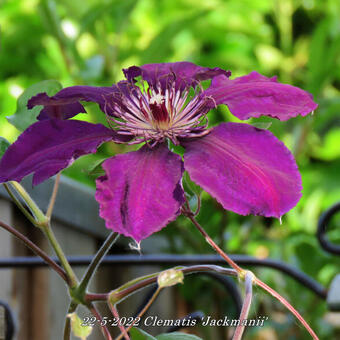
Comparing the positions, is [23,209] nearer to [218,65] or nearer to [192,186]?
[192,186]

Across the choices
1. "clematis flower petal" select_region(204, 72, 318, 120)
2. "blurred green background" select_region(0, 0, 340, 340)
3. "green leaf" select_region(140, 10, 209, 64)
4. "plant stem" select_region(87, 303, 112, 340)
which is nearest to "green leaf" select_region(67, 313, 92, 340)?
"plant stem" select_region(87, 303, 112, 340)

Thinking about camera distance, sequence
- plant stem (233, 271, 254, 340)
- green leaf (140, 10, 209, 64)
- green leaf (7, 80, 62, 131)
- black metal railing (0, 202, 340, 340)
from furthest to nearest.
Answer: green leaf (140, 10, 209, 64) → black metal railing (0, 202, 340, 340) → green leaf (7, 80, 62, 131) → plant stem (233, 271, 254, 340)

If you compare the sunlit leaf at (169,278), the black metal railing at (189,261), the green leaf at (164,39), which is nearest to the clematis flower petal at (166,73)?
the sunlit leaf at (169,278)

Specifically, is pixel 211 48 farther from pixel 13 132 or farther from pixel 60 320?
pixel 60 320

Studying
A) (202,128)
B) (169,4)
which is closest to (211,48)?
(169,4)

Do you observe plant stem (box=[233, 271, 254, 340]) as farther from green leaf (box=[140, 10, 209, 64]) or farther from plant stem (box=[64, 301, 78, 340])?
green leaf (box=[140, 10, 209, 64])

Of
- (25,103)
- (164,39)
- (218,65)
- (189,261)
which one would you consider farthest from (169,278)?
(218,65)
